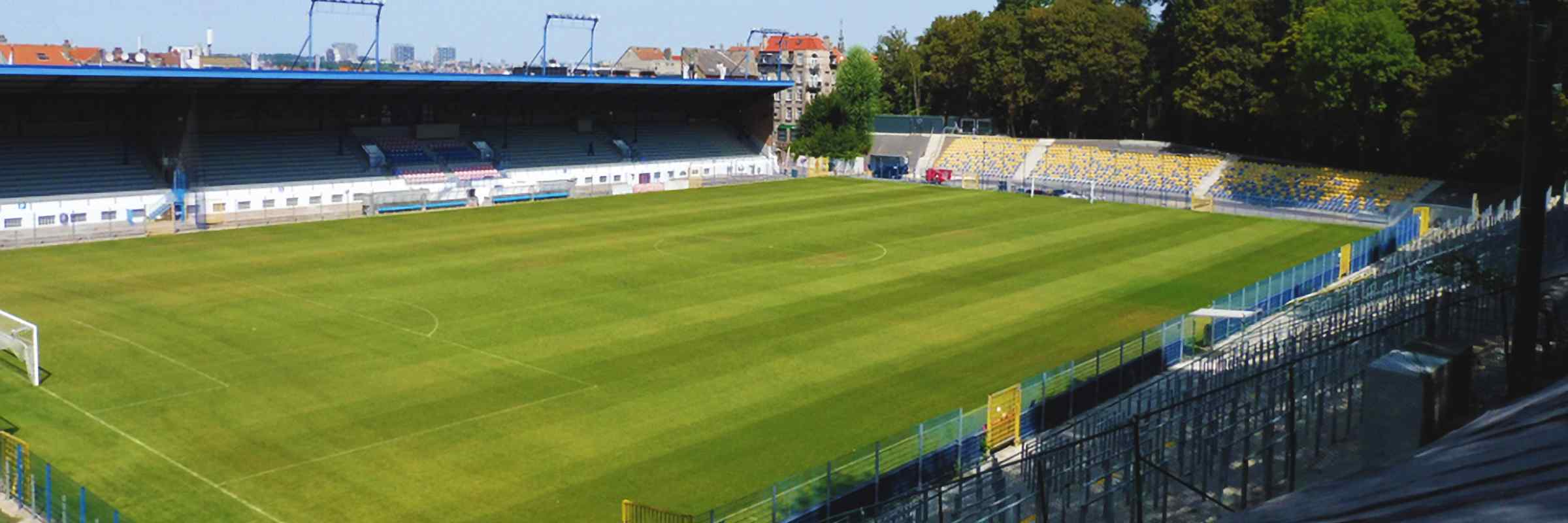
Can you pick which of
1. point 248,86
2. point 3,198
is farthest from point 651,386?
point 248,86

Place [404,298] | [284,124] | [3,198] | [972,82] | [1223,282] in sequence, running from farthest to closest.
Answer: [972,82]
[284,124]
[3,198]
[1223,282]
[404,298]

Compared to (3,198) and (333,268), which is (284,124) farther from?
(333,268)

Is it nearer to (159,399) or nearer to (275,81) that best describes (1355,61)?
(275,81)

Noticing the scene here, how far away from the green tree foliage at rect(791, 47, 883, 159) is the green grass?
32.7 metres

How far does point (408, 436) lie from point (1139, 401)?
13836 millimetres

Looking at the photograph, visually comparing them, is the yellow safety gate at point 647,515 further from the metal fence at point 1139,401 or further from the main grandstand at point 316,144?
the main grandstand at point 316,144

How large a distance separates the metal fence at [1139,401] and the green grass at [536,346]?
2088 millimetres

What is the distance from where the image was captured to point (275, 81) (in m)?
60.4

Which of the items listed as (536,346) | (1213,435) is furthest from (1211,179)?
(1213,435)

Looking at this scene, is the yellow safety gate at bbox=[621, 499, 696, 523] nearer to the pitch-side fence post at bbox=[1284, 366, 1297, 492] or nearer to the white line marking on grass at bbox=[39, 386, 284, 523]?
the white line marking on grass at bbox=[39, 386, 284, 523]

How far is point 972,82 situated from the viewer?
325ft

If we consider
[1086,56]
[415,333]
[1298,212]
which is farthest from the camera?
[1086,56]

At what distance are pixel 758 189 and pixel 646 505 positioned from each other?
55.8m

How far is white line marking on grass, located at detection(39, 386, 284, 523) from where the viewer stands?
835 inches
